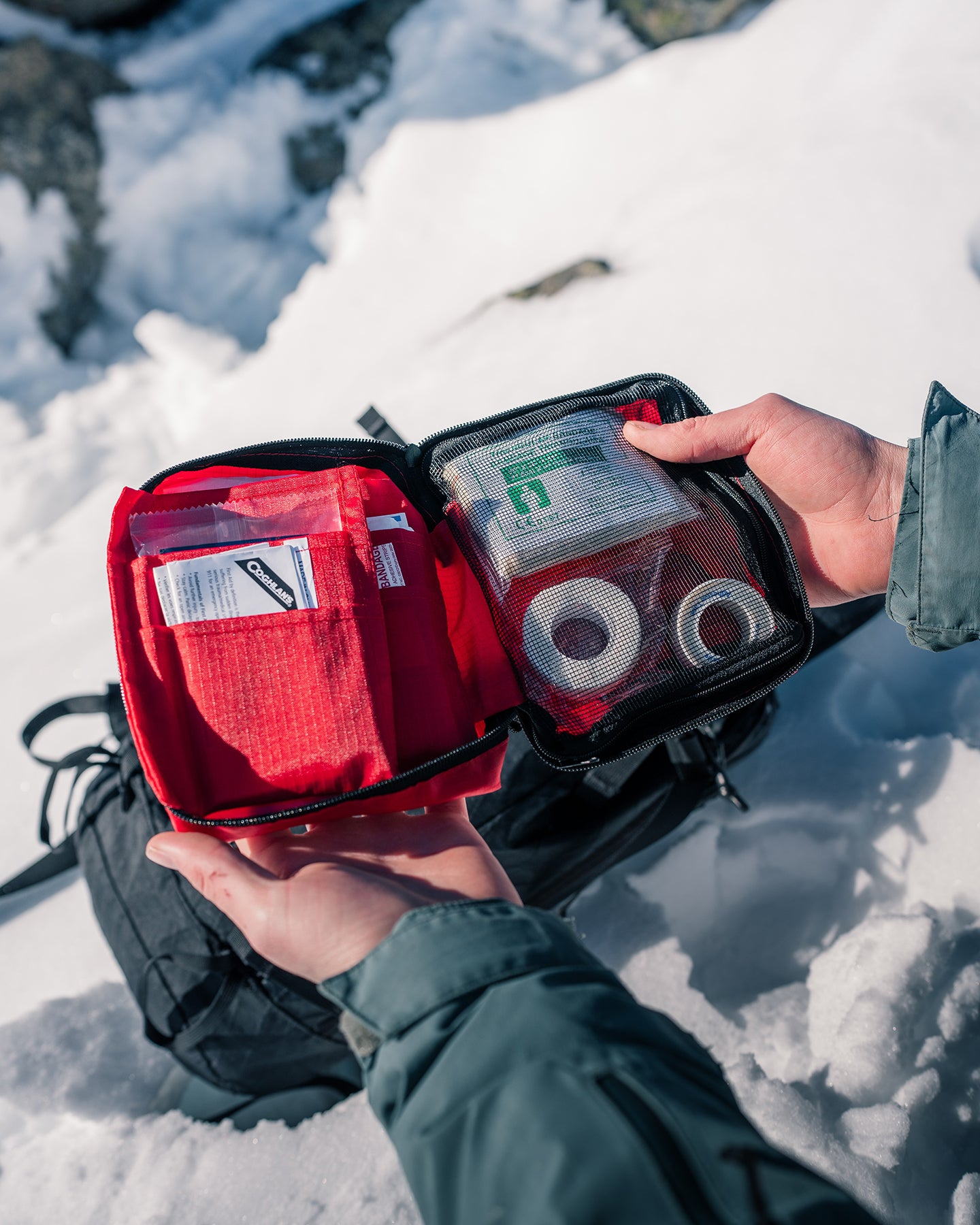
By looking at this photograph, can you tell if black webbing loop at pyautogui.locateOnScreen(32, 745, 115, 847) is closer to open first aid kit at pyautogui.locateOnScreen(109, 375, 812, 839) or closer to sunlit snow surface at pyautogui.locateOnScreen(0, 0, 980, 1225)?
sunlit snow surface at pyautogui.locateOnScreen(0, 0, 980, 1225)

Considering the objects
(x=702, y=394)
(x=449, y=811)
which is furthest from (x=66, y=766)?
(x=702, y=394)

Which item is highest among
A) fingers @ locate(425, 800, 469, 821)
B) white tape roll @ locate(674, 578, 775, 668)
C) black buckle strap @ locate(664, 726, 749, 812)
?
white tape roll @ locate(674, 578, 775, 668)

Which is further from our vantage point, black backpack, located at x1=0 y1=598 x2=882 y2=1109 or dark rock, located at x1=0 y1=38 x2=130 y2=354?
dark rock, located at x1=0 y1=38 x2=130 y2=354

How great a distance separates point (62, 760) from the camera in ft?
3.70

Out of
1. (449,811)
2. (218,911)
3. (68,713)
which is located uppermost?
(68,713)

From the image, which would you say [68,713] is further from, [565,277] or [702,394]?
[565,277]

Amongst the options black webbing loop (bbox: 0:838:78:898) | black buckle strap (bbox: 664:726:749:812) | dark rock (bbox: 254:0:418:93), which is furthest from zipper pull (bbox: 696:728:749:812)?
dark rock (bbox: 254:0:418:93)

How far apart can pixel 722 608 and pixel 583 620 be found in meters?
0.19

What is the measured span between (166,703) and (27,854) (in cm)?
85

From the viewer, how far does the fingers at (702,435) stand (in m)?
1.03

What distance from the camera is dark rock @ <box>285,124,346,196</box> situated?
2426 millimetres

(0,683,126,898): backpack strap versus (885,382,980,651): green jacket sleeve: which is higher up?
(885,382,980,651): green jacket sleeve

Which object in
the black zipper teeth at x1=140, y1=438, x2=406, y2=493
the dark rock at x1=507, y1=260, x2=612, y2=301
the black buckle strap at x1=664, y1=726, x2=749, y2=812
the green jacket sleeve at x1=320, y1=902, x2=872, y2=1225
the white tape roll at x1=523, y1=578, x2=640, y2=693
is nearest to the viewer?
the green jacket sleeve at x1=320, y1=902, x2=872, y2=1225

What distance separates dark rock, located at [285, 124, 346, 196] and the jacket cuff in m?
2.52
